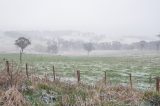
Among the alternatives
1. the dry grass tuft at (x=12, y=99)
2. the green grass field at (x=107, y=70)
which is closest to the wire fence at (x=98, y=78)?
the green grass field at (x=107, y=70)

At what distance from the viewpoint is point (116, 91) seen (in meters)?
16.7

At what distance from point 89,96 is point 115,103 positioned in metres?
1.20

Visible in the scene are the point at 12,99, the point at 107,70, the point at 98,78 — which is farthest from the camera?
the point at 107,70

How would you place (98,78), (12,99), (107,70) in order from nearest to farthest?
1. (12,99)
2. (98,78)
3. (107,70)

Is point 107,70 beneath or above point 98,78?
beneath

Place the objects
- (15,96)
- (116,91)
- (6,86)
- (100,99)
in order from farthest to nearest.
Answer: (116,91) → (6,86) → (100,99) → (15,96)

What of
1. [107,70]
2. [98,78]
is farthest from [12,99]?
[107,70]

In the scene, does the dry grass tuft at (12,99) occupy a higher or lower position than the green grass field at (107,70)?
higher

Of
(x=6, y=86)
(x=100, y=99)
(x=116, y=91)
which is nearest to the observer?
(x=100, y=99)

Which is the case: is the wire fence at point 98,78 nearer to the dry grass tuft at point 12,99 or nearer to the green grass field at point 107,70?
the green grass field at point 107,70

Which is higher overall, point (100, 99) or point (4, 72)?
point (4, 72)

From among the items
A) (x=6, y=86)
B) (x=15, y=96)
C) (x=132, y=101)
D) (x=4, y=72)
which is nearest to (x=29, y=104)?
(x=15, y=96)

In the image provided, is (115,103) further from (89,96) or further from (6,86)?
(6,86)

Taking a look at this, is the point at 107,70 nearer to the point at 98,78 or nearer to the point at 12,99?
the point at 98,78
